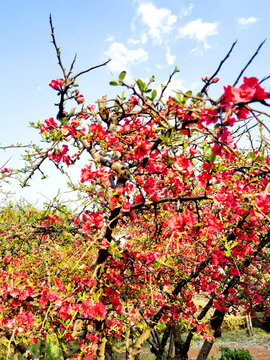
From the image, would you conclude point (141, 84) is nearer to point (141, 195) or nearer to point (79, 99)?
point (141, 195)

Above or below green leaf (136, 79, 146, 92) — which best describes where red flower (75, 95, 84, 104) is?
above

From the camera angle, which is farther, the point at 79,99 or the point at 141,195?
the point at 79,99

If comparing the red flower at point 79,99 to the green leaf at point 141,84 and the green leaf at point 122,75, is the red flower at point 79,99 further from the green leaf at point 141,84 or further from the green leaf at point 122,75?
the green leaf at point 141,84

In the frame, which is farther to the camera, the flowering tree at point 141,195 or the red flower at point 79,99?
the red flower at point 79,99

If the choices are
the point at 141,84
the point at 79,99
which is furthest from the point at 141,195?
the point at 79,99

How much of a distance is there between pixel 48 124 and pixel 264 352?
1537cm

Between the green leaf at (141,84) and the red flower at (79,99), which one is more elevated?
the red flower at (79,99)

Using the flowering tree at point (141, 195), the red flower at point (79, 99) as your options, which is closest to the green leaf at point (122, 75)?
the flowering tree at point (141, 195)

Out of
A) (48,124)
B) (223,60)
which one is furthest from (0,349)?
(223,60)

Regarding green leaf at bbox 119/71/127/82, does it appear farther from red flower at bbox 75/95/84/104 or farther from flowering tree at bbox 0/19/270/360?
red flower at bbox 75/95/84/104

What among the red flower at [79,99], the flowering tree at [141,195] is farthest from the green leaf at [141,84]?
the red flower at [79,99]

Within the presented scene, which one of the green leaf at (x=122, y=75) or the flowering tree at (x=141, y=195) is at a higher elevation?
the green leaf at (x=122, y=75)

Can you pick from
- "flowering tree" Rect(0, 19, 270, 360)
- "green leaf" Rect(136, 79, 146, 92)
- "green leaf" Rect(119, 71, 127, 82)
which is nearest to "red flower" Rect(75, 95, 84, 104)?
"flowering tree" Rect(0, 19, 270, 360)

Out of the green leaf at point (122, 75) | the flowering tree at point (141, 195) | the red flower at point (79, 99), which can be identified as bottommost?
the flowering tree at point (141, 195)
